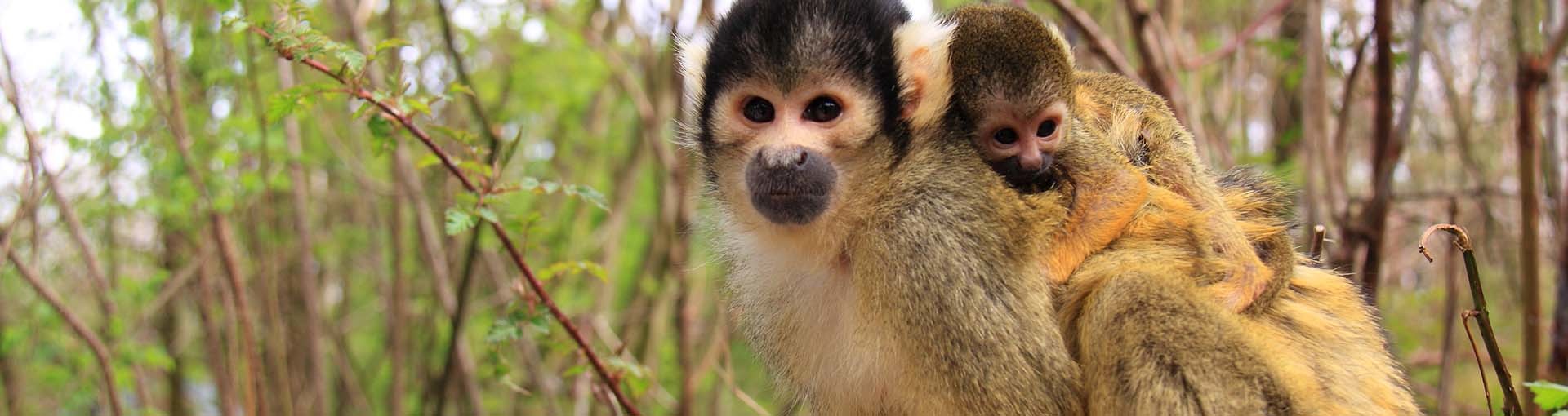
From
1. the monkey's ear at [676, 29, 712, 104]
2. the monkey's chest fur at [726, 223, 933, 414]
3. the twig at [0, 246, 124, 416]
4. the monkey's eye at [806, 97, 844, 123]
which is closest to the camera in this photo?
the monkey's chest fur at [726, 223, 933, 414]

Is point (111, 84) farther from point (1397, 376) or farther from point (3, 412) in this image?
point (1397, 376)

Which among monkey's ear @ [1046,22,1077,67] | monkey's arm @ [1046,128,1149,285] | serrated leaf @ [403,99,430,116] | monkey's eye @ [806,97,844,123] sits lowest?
monkey's arm @ [1046,128,1149,285]

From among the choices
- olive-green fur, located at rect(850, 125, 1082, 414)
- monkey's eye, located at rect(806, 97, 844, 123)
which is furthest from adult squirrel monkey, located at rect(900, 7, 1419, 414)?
monkey's eye, located at rect(806, 97, 844, 123)

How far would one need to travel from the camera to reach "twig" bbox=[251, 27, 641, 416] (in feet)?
9.29

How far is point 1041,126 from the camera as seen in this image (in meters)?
2.97

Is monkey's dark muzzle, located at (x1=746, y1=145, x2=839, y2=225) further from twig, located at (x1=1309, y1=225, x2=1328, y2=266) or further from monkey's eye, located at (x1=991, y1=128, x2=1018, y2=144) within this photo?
twig, located at (x1=1309, y1=225, x2=1328, y2=266)

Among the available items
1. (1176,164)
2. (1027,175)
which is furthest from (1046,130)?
(1176,164)

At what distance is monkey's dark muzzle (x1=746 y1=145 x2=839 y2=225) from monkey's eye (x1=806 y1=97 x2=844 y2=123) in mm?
119

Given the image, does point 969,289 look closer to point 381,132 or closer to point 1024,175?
point 1024,175

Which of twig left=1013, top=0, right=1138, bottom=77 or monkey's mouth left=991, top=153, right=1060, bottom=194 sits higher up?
twig left=1013, top=0, right=1138, bottom=77

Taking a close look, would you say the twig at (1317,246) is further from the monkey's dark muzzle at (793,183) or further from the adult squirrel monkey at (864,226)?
the monkey's dark muzzle at (793,183)

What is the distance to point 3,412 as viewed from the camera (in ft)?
21.4


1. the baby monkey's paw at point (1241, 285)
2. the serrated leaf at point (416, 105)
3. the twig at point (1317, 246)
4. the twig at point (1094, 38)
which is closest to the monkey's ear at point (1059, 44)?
the baby monkey's paw at point (1241, 285)

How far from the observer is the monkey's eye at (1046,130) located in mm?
2975
